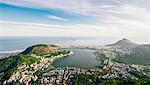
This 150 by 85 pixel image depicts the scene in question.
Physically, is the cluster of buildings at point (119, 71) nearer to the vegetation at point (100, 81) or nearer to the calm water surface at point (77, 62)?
the vegetation at point (100, 81)

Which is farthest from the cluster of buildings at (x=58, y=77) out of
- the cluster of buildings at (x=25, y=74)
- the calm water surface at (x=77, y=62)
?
the calm water surface at (x=77, y=62)

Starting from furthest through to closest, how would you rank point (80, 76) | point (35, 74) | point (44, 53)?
point (44, 53) < point (35, 74) < point (80, 76)

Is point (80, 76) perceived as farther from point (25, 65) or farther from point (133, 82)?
point (25, 65)

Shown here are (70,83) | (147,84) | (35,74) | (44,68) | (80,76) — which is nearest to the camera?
(147,84)

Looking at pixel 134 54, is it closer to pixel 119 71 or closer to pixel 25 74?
pixel 119 71

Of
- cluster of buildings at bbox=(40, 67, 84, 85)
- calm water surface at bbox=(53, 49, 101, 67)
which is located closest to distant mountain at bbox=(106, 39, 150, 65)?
calm water surface at bbox=(53, 49, 101, 67)

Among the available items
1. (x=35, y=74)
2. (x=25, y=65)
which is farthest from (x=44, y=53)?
(x=35, y=74)

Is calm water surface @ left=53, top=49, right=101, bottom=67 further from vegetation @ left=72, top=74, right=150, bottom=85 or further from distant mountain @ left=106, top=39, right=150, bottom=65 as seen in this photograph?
vegetation @ left=72, top=74, right=150, bottom=85

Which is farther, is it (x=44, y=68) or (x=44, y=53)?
(x=44, y=53)

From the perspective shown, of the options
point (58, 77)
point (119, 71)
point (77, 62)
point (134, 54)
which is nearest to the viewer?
point (58, 77)

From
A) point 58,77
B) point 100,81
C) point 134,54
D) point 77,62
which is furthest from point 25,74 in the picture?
point 134,54

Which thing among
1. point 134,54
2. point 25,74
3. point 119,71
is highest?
point 134,54
